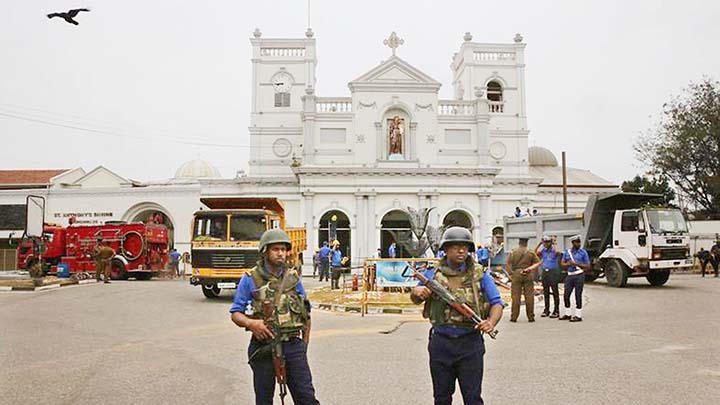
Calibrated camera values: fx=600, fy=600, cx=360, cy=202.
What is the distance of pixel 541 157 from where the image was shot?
55.4 m

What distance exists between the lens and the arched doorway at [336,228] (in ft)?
121

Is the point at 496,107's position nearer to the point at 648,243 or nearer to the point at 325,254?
the point at 325,254

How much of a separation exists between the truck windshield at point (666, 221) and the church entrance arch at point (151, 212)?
2717 cm

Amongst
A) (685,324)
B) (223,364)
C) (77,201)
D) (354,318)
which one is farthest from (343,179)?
(223,364)

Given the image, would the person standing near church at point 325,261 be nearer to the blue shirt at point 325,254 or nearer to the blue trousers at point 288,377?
the blue shirt at point 325,254

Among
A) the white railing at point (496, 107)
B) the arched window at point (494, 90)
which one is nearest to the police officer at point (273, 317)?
the white railing at point (496, 107)

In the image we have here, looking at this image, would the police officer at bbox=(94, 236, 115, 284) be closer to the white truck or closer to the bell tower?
the bell tower

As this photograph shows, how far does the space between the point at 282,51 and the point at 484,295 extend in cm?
3907

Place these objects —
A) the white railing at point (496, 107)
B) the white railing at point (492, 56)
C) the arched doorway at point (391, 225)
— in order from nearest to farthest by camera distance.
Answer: the arched doorway at point (391, 225)
the white railing at point (496, 107)
the white railing at point (492, 56)

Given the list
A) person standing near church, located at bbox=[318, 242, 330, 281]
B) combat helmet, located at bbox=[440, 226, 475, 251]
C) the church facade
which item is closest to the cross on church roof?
the church facade

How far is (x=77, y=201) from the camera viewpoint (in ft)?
123

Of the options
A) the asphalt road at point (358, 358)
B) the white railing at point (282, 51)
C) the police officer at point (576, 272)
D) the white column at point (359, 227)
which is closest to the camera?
the asphalt road at point (358, 358)

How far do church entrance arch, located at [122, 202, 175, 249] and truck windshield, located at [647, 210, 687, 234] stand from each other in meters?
27.2

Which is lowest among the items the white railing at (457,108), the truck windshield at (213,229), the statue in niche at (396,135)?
the truck windshield at (213,229)
